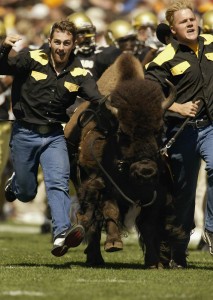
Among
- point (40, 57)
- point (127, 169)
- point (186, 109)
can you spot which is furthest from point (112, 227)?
point (40, 57)

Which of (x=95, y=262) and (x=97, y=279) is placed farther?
(x=95, y=262)

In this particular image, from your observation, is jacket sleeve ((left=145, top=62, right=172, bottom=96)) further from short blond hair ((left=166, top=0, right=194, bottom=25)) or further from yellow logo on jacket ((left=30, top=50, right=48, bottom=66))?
yellow logo on jacket ((left=30, top=50, right=48, bottom=66))

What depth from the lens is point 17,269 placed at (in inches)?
381

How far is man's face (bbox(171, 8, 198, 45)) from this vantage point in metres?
9.91

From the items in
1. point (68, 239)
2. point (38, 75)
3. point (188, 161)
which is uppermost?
point (38, 75)

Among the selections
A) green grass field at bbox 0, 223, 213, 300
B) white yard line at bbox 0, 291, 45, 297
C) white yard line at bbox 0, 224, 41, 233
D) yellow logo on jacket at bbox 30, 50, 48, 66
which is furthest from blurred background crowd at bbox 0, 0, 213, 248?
white yard line at bbox 0, 291, 45, 297

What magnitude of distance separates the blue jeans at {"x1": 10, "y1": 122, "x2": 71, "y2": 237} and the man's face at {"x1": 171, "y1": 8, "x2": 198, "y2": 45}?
1311 mm

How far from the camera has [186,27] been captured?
994 centimetres

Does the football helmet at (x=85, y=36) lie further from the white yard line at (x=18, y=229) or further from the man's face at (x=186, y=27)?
the white yard line at (x=18, y=229)

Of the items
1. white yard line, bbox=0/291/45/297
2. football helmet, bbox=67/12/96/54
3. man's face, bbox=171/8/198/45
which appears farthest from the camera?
football helmet, bbox=67/12/96/54

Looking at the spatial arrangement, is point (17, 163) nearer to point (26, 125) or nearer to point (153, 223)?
point (26, 125)

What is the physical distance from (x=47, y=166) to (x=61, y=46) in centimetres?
102

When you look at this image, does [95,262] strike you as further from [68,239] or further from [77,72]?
[77,72]

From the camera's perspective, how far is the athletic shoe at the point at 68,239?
949cm
